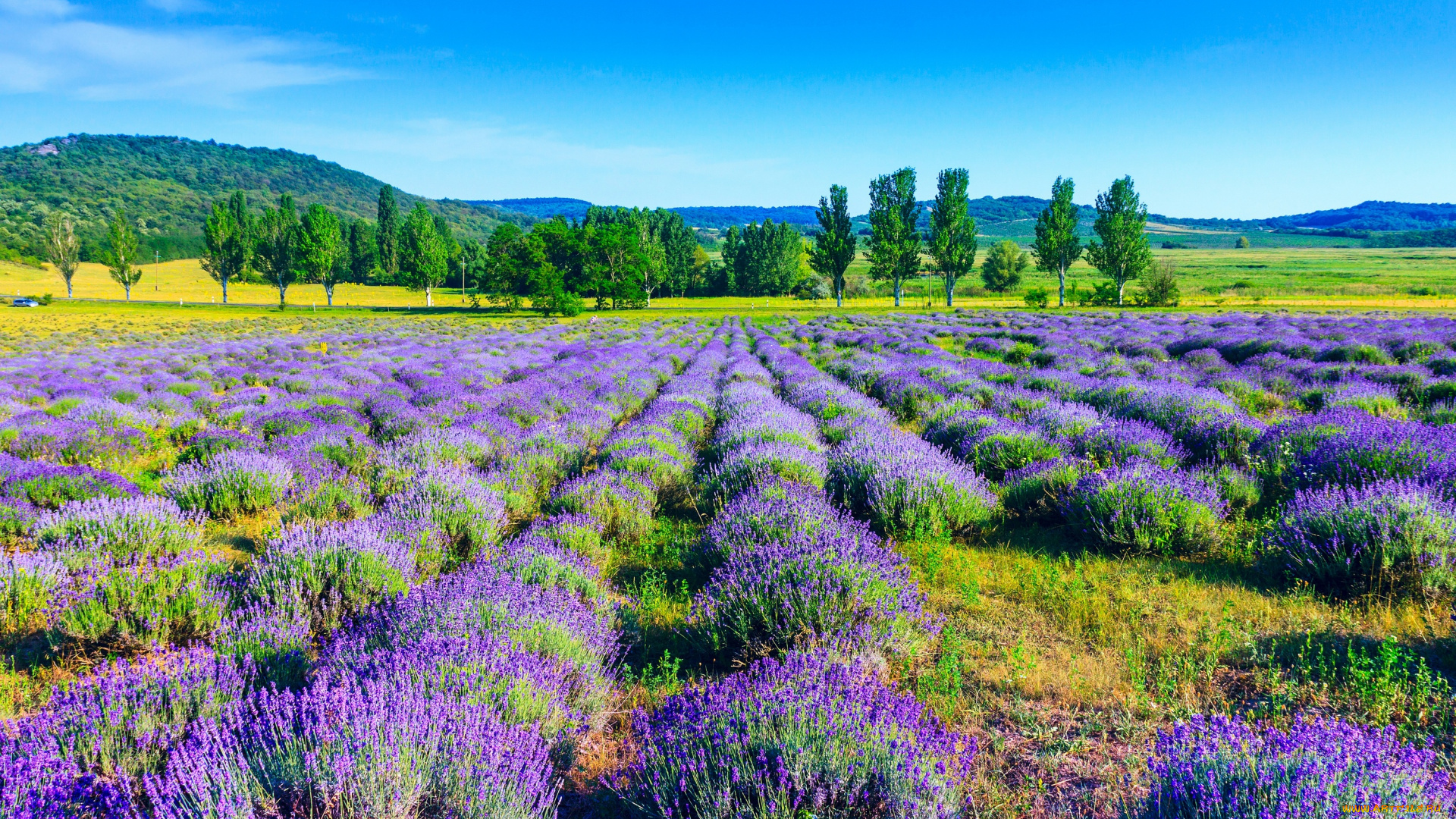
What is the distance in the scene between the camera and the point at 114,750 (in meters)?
2.34

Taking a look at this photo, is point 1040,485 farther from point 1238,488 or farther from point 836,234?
point 836,234

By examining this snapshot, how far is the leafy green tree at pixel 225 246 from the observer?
62.4 m

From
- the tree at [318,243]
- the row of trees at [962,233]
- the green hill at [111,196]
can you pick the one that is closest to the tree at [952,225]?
the row of trees at [962,233]

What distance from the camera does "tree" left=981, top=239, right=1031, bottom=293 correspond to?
264ft

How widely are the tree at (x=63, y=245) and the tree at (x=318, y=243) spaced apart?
25732mm

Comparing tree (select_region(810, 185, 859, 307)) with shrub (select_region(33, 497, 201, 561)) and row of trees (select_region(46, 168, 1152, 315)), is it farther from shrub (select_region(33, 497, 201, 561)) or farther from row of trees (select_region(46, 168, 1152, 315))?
shrub (select_region(33, 497, 201, 561))

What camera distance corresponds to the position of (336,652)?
2.91 metres

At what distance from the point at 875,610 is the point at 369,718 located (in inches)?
93.5

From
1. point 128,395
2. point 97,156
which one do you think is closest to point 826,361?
point 128,395

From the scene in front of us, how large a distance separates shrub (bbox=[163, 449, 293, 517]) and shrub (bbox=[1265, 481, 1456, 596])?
813 centimetres

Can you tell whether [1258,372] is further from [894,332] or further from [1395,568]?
[894,332]

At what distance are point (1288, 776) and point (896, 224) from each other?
57.1 meters

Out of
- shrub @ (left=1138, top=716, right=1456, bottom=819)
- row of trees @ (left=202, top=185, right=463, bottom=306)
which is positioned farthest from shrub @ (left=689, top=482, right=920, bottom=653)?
row of trees @ (left=202, top=185, right=463, bottom=306)

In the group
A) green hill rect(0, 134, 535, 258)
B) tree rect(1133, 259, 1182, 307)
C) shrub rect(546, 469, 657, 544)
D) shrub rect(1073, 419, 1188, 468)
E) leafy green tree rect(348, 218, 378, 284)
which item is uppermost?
green hill rect(0, 134, 535, 258)
